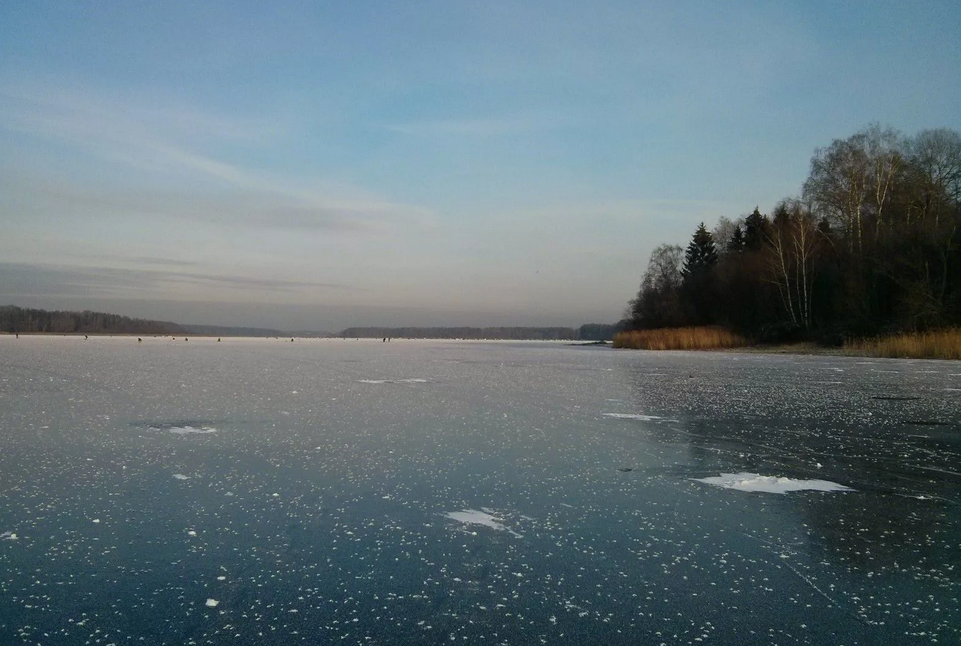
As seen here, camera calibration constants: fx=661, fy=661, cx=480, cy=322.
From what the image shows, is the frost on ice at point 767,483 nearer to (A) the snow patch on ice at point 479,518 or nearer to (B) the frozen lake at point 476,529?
(B) the frozen lake at point 476,529

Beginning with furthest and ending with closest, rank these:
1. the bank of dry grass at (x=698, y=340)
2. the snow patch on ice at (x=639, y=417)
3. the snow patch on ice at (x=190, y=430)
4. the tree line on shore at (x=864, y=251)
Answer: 1. the bank of dry grass at (x=698, y=340)
2. the tree line on shore at (x=864, y=251)
3. the snow patch on ice at (x=639, y=417)
4. the snow patch on ice at (x=190, y=430)

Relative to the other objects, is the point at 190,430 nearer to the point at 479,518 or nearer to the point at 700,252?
the point at 479,518

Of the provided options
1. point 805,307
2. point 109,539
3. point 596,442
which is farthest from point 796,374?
point 805,307

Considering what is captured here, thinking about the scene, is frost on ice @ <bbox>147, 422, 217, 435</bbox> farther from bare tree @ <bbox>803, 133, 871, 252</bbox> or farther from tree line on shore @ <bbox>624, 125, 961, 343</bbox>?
bare tree @ <bbox>803, 133, 871, 252</bbox>

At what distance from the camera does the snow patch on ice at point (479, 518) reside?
3722mm

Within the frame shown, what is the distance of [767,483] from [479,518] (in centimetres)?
229

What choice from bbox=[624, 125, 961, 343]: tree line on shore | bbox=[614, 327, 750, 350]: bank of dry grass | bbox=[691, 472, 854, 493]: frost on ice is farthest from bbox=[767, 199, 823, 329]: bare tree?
bbox=[691, 472, 854, 493]: frost on ice

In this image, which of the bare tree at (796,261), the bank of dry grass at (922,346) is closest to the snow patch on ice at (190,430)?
the bank of dry grass at (922,346)

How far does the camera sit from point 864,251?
29.9 meters

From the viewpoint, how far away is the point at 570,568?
3.09m

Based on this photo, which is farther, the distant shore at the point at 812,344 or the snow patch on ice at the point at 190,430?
the distant shore at the point at 812,344

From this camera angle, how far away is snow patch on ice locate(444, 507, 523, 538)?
147 inches

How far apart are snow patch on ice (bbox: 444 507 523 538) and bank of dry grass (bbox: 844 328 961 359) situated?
2385cm

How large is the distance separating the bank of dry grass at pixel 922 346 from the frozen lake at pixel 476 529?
56.0 ft
